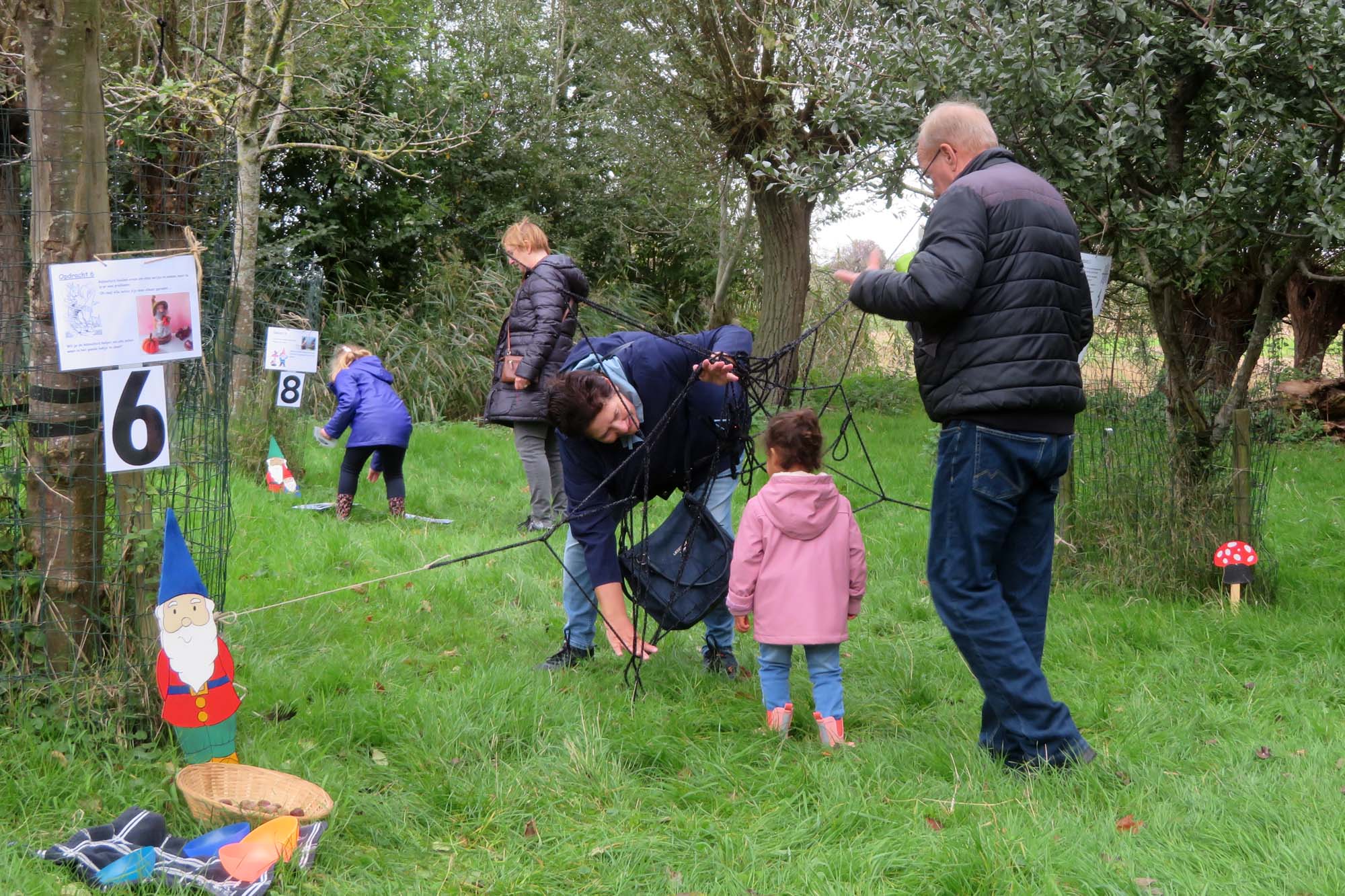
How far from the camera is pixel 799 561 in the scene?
12.3 feet

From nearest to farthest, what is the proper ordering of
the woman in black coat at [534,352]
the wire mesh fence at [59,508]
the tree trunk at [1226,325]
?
the wire mesh fence at [59,508], the tree trunk at [1226,325], the woman in black coat at [534,352]

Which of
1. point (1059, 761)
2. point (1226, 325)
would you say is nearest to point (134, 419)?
point (1059, 761)

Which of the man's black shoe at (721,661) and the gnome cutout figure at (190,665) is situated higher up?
the gnome cutout figure at (190,665)

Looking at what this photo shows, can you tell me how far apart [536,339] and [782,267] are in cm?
528

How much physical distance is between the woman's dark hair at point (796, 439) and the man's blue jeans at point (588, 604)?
676 millimetres

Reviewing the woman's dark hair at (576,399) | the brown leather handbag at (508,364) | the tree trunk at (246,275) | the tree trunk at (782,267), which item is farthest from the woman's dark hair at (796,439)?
the tree trunk at (782,267)

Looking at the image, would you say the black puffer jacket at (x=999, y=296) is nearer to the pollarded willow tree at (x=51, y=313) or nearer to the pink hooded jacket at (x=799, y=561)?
the pink hooded jacket at (x=799, y=561)

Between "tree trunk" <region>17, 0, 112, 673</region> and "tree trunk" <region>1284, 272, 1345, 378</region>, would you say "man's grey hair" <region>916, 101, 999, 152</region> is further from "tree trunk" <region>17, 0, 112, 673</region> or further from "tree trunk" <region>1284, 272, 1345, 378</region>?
Answer: "tree trunk" <region>1284, 272, 1345, 378</region>

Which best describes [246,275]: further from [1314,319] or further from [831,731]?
[1314,319]

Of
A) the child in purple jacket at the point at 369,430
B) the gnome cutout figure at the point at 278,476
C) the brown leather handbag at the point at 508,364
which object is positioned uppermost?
the brown leather handbag at the point at 508,364

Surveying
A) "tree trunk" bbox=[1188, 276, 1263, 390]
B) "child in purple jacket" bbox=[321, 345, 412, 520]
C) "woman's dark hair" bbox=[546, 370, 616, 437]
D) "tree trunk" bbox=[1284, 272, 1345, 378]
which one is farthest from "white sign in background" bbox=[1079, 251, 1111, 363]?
"tree trunk" bbox=[1284, 272, 1345, 378]

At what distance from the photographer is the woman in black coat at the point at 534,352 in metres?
6.82

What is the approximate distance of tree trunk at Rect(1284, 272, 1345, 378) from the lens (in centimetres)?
1311

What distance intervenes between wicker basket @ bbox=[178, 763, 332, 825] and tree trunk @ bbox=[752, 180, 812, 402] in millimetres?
8747
